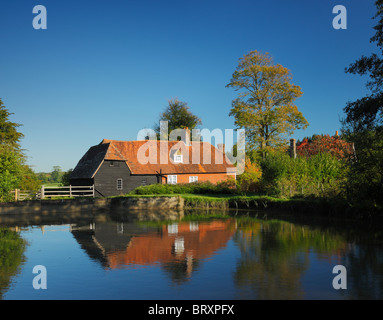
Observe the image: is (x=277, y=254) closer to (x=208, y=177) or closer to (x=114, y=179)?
(x=114, y=179)

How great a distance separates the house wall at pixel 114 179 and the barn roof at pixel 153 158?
584mm

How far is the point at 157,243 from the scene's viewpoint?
16.4m

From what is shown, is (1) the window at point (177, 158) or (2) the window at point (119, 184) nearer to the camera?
(2) the window at point (119, 184)

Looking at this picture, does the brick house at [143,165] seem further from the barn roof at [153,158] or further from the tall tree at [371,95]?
the tall tree at [371,95]

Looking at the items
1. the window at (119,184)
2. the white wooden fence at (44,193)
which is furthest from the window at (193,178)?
the white wooden fence at (44,193)

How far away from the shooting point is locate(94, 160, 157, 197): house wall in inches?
1613

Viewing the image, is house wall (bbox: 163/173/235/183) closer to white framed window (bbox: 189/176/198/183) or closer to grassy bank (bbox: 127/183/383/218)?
white framed window (bbox: 189/176/198/183)

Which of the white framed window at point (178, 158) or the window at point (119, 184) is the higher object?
the white framed window at point (178, 158)

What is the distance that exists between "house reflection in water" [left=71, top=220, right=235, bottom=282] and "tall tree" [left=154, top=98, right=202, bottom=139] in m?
39.1

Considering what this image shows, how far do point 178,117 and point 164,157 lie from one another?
17.2m

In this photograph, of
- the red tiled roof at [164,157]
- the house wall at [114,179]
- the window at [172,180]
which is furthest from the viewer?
the window at [172,180]

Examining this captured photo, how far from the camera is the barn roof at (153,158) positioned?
42.8 metres

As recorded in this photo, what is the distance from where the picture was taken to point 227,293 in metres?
8.93
